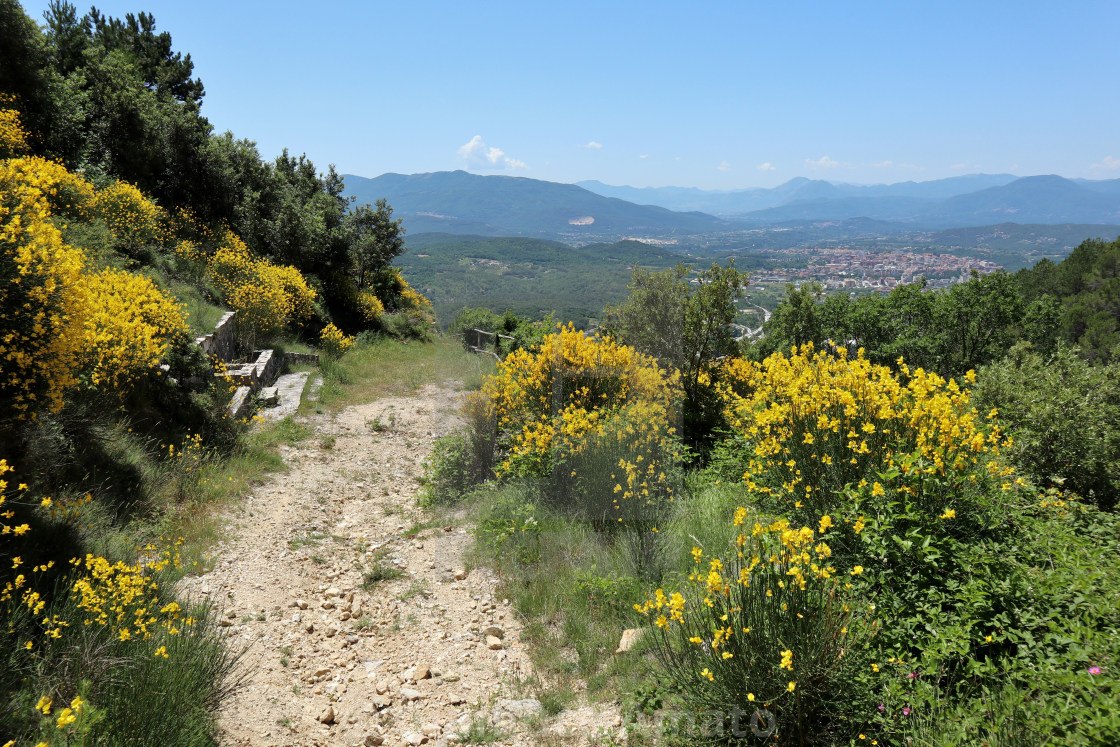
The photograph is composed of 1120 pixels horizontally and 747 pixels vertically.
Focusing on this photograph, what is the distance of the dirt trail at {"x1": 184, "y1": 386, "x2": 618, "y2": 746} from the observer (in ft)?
10.3

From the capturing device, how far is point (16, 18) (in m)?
10.6

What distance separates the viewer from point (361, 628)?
14.0 ft

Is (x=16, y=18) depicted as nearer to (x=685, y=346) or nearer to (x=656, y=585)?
(x=685, y=346)

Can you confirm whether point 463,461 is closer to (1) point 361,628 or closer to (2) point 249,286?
(1) point 361,628

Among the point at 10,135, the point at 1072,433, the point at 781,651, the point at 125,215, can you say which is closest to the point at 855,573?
the point at 781,651

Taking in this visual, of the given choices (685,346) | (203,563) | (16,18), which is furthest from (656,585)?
(16,18)

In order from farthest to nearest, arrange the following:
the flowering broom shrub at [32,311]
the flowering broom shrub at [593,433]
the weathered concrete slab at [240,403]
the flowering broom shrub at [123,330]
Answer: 1. the weathered concrete slab at [240,403]
2. the flowering broom shrub at [123,330]
3. the flowering broom shrub at [593,433]
4. the flowering broom shrub at [32,311]

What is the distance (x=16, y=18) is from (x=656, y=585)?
54.8 feet

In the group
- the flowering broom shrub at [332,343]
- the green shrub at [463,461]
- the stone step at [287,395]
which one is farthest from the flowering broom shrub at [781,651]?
the flowering broom shrub at [332,343]

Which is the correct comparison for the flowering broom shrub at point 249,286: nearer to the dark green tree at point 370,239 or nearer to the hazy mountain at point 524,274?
the dark green tree at point 370,239

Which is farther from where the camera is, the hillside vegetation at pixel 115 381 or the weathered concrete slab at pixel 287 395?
the weathered concrete slab at pixel 287 395

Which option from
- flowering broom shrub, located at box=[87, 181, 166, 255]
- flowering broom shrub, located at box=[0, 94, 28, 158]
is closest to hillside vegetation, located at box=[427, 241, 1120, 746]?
flowering broom shrub, located at box=[87, 181, 166, 255]

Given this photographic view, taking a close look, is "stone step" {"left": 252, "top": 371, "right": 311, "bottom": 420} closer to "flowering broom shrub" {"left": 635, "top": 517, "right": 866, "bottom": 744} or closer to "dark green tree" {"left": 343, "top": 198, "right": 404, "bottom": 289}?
"flowering broom shrub" {"left": 635, "top": 517, "right": 866, "bottom": 744}

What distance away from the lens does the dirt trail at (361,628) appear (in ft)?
10.3
